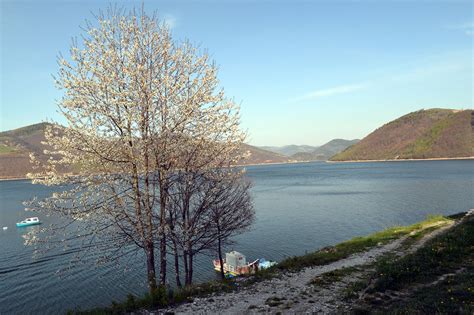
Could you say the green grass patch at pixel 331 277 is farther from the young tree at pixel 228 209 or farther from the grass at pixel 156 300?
the young tree at pixel 228 209

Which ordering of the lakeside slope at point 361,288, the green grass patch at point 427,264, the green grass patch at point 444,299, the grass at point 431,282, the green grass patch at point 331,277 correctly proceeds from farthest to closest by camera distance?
the green grass patch at point 331,277, the green grass patch at point 427,264, the lakeside slope at point 361,288, the grass at point 431,282, the green grass patch at point 444,299

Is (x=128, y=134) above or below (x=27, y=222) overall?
above

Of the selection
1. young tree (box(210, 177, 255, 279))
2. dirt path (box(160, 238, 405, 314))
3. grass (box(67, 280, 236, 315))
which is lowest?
Answer: dirt path (box(160, 238, 405, 314))

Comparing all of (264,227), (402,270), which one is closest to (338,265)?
(402,270)

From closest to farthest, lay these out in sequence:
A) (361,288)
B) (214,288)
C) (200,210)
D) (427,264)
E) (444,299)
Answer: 1. (444,299)
2. (361,288)
3. (214,288)
4. (427,264)
5. (200,210)

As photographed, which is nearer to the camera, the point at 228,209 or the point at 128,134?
the point at 128,134

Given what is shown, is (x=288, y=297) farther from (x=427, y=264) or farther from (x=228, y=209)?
(x=228, y=209)

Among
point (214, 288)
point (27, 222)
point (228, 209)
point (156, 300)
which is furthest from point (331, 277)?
point (27, 222)

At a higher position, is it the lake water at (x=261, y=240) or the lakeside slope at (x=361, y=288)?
the lakeside slope at (x=361, y=288)

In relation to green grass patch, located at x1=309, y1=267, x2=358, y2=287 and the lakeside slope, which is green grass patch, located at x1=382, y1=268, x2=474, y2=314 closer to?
the lakeside slope

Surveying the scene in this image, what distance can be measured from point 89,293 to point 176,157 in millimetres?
24505

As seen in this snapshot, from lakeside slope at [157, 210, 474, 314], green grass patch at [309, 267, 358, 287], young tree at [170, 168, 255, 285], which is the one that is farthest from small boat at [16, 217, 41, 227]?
green grass patch at [309, 267, 358, 287]

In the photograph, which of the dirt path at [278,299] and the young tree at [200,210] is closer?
the dirt path at [278,299]

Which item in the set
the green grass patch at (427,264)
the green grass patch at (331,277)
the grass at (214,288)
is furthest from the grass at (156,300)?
the green grass patch at (427,264)
